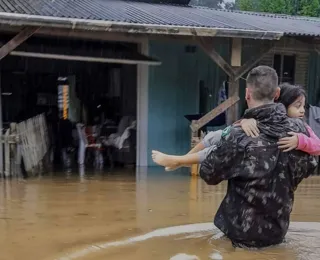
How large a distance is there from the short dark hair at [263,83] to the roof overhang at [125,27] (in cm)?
489

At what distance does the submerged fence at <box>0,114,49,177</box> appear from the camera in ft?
29.3

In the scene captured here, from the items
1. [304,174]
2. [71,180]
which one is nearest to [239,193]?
[304,174]

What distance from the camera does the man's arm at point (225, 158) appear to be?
12.7 feet

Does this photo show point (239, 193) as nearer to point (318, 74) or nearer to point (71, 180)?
point (71, 180)

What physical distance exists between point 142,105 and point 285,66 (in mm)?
4341

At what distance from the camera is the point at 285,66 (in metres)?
13.5

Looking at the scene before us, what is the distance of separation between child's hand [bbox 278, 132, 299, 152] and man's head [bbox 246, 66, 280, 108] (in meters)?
0.30

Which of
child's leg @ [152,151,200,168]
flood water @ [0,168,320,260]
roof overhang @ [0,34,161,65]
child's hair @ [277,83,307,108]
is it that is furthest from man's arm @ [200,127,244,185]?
roof overhang @ [0,34,161,65]

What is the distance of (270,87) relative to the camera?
387 centimetres

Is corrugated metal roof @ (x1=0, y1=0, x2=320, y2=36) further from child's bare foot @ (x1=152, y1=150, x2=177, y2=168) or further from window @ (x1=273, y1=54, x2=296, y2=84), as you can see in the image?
child's bare foot @ (x1=152, y1=150, x2=177, y2=168)

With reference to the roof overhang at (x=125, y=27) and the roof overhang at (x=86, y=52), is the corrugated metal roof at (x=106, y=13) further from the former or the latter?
the roof overhang at (x=86, y=52)

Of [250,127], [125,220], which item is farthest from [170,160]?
[125,220]

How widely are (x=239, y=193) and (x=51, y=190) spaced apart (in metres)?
4.77

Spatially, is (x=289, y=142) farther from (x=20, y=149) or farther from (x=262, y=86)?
(x=20, y=149)
